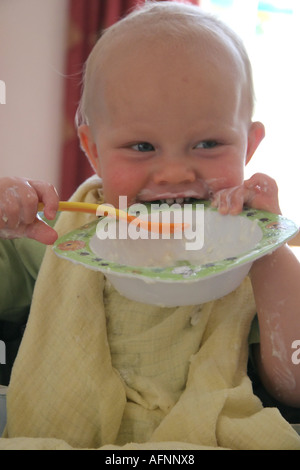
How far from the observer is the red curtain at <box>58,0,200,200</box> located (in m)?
2.45

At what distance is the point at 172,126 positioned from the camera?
0.79 metres

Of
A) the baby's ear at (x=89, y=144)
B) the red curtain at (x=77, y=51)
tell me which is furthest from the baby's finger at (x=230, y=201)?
the red curtain at (x=77, y=51)

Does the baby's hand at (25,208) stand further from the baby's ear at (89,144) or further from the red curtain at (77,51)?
the red curtain at (77,51)

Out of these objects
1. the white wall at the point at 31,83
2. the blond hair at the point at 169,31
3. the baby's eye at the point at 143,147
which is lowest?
the white wall at the point at 31,83

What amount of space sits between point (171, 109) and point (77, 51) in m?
1.84

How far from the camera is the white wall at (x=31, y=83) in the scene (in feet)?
7.78

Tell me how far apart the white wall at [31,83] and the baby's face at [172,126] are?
66.8 inches

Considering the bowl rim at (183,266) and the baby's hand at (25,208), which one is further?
the baby's hand at (25,208)

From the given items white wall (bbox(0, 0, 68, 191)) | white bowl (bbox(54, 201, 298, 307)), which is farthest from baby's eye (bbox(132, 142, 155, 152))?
white wall (bbox(0, 0, 68, 191))

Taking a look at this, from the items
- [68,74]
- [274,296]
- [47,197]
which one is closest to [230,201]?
[274,296]

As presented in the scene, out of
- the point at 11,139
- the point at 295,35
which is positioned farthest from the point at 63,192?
the point at 295,35

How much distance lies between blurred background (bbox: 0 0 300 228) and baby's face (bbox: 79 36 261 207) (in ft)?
5.59

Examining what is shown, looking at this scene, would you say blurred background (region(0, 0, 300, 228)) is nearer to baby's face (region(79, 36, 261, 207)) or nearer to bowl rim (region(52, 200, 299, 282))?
baby's face (region(79, 36, 261, 207))

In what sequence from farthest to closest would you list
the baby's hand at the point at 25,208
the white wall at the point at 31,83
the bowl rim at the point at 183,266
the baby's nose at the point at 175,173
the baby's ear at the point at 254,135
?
the white wall at the point at 31,83
the baby's ear at the point at 254,135
the baby's nose at the point at 175,173
the baby's hand at the point at 25,208
the bowl rim at the point at 183,266
